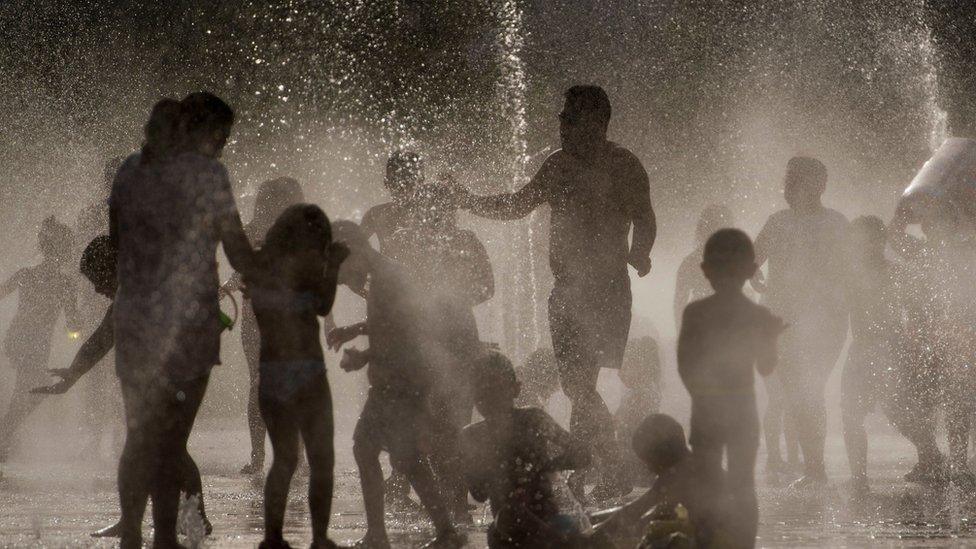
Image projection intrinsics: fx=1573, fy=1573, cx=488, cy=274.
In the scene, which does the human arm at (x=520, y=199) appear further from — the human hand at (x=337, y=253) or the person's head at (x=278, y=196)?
the human hand at (x=337, y=253)

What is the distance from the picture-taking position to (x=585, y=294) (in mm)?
7875

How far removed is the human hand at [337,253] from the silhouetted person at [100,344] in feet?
3.14

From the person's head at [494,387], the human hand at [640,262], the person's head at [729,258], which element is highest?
the human hand at [640,262]

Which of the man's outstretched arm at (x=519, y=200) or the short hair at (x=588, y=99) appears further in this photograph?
the man's outstretched arm at (x=519, y=200)

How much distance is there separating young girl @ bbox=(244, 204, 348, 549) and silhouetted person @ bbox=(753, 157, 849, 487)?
15.5 feet

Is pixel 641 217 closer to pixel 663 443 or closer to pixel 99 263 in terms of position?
pixel 99 263

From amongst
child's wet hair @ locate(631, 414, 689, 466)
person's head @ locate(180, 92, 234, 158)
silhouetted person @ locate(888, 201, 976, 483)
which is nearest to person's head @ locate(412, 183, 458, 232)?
person's head @ locate(180, 92, 234, 158)

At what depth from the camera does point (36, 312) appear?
518 inches

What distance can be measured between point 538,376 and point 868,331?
81.4 inches

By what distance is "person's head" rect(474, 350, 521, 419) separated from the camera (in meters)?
5.50

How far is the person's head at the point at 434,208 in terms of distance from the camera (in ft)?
24.5

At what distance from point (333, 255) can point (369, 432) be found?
979 millimetres

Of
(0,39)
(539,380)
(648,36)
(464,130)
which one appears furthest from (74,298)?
(648,36)

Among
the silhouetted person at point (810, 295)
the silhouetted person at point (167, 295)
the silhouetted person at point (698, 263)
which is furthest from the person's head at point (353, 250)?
the silhouetted person at point (698, 263)
